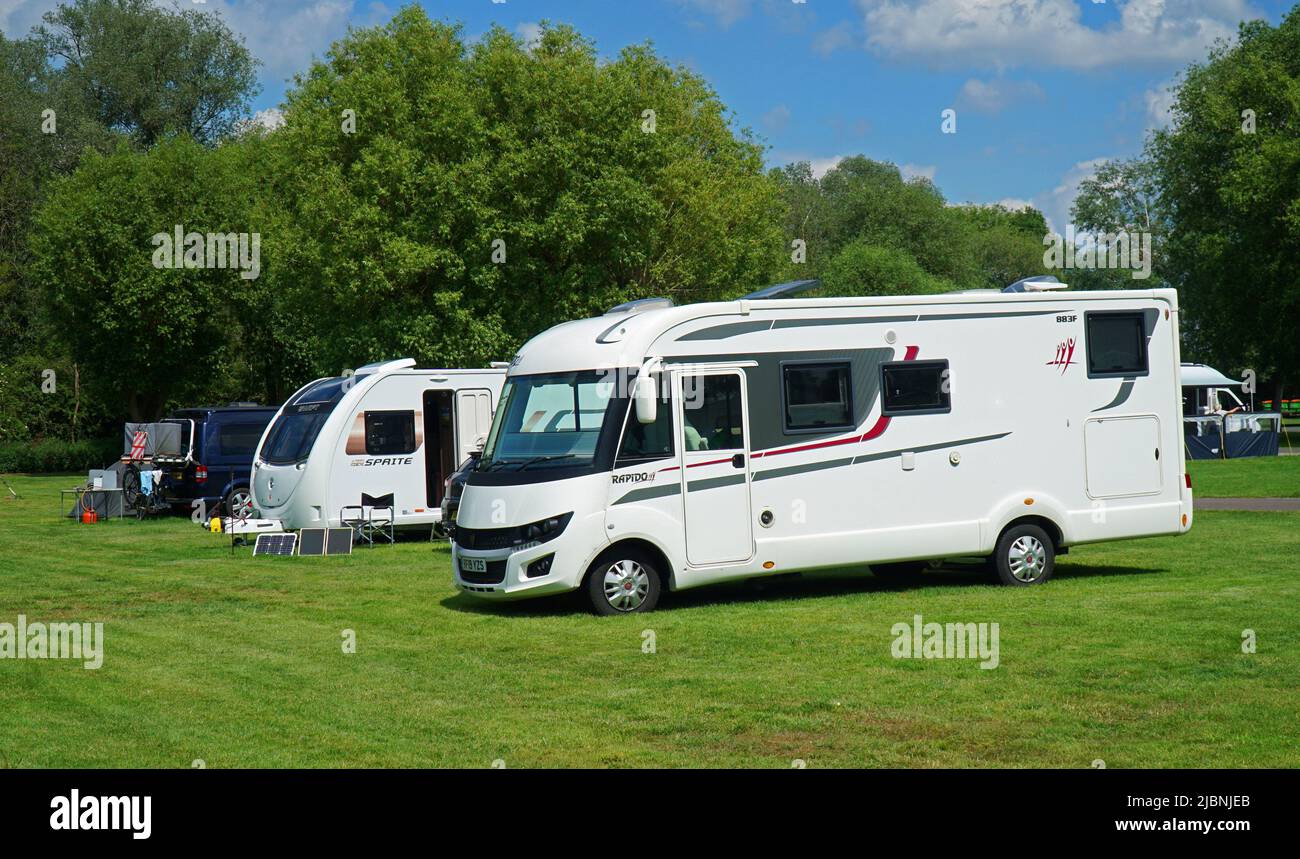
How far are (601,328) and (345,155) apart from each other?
24.2 metres

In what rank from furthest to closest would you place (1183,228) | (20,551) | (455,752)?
(1183,228), (20,551), (455,752)

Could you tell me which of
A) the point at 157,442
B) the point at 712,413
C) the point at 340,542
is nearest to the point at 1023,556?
the point at 712,413

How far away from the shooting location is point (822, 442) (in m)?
13.0

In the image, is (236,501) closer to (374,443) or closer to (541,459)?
(374,443)

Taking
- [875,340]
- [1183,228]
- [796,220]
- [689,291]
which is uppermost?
[796,220]

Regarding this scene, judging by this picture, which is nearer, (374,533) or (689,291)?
(374,533)

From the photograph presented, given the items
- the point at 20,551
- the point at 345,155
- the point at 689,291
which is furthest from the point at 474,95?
the point at 20,551

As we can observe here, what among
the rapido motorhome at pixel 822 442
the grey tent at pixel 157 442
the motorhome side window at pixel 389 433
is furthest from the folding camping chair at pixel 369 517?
the grey tent at pixel 157 442

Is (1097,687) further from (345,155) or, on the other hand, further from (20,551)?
(345,155)

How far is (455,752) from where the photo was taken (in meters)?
7.22

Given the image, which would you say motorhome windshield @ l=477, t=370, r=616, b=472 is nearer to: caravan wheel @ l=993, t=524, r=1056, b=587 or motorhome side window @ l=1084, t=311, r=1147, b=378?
caravan wheel @ l=993, t=524, r=1056, b=587

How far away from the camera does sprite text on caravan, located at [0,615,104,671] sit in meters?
10.5

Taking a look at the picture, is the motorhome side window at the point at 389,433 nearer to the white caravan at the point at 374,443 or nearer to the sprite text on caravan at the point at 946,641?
the white caravan at the point at 374,443
